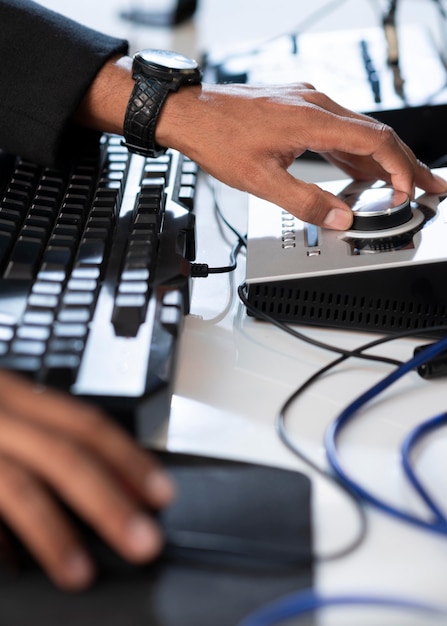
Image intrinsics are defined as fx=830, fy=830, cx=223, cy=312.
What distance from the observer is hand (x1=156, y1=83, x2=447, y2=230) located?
2.29ft

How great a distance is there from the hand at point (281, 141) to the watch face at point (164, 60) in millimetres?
29

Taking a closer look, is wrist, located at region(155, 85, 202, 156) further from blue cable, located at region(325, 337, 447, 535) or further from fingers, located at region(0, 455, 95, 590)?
fingers, located at region(0, 455, 95, 590)

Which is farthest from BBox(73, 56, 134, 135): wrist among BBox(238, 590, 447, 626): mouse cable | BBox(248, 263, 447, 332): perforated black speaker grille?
BBox(238, 590, 447, 626): mouse cable

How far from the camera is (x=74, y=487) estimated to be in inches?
15.2

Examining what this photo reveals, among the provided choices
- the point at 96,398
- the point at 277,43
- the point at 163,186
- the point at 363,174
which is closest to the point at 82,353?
the point at 96,398

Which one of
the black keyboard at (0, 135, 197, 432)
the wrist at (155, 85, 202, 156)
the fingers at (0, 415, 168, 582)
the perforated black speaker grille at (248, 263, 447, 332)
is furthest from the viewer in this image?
the wrist at (155, 85, 202, 156)

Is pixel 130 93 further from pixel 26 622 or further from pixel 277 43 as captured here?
pixel 26 622

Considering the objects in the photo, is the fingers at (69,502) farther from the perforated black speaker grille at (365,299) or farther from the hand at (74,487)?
the perforated black speaker grille at (365,299)

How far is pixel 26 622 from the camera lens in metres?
0.39

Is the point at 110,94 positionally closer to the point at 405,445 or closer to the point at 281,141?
the point at 281,141

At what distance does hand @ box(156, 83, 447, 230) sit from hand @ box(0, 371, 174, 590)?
0.33 m

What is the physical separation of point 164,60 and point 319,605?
0.55 m

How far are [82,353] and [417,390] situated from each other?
0.23m

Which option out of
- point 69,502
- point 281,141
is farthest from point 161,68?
point 69,502
